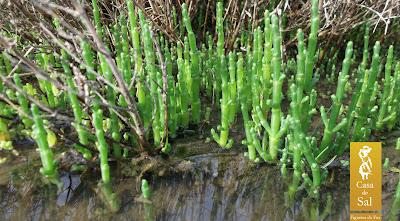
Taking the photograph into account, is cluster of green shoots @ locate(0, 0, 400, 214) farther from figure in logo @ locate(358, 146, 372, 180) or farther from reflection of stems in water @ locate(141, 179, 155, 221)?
reflection of stems in water @ locate(141, 179, 155, 221)

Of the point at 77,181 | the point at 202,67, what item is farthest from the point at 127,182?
the point at 202,67

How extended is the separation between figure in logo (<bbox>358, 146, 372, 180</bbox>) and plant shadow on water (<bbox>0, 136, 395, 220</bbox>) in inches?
5.0

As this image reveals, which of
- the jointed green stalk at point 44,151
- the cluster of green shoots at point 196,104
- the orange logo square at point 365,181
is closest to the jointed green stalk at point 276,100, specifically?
the cluster of green shoots at point 196,104

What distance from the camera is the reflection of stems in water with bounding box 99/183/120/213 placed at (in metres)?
1.89

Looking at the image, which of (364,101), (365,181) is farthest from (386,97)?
(365,181)

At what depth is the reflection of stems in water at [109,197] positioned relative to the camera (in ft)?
6.20

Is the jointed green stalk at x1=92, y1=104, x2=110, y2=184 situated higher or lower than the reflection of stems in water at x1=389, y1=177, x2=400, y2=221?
higher

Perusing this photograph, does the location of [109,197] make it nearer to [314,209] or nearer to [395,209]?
[314,209]

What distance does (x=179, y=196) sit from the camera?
6.56 ft

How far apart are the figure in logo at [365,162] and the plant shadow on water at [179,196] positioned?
0.41ft

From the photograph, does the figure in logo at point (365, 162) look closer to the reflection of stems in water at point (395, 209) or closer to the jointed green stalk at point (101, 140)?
the reflection of stems in water at point (395, 209)

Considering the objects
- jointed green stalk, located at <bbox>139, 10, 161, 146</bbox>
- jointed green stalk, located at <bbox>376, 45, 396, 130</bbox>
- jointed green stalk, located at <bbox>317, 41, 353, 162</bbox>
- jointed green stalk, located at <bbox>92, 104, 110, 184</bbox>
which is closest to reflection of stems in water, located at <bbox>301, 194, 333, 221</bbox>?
jointed green stalk, located at <bbox>317, 41, 353, 162</bbox>

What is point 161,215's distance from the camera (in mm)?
1878

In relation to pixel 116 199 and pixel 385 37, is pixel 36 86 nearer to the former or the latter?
pixel 116 199
